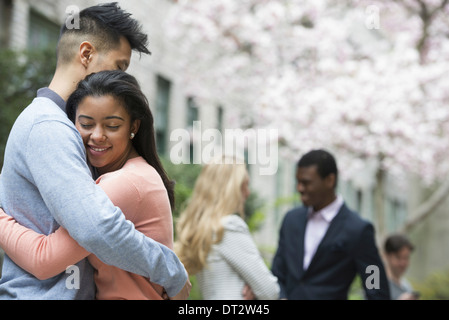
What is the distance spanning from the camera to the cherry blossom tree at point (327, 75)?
11.9 metres

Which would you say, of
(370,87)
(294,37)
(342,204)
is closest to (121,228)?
(342,204)

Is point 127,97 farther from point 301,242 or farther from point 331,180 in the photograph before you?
point 331,180

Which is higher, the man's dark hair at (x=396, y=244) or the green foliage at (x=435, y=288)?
the man's dark hair at (x=396, y=244)

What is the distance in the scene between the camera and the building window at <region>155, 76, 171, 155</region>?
43.6 feet

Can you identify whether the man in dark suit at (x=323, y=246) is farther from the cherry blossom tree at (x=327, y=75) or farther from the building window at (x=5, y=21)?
the cherry blossom tree at (x=327, y=75)

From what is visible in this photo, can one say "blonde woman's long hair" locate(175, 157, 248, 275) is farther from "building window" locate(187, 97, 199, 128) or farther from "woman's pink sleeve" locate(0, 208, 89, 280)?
"building window" locate(187, 97, 199, 128)

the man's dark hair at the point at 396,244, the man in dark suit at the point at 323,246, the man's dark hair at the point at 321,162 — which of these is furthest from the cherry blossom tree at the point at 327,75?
the man in dark suit at the point at 323,246

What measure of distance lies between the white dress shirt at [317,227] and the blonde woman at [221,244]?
0.60 meters

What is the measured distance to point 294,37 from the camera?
12867 mm

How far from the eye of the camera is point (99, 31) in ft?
7.80

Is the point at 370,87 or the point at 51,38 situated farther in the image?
the point at 370,87

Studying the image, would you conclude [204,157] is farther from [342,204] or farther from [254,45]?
[342,204]

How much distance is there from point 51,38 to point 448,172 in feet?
39.6

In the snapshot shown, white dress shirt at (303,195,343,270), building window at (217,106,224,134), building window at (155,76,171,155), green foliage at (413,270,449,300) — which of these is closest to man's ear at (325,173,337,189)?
white dress shirt at (303,195,343,270)
